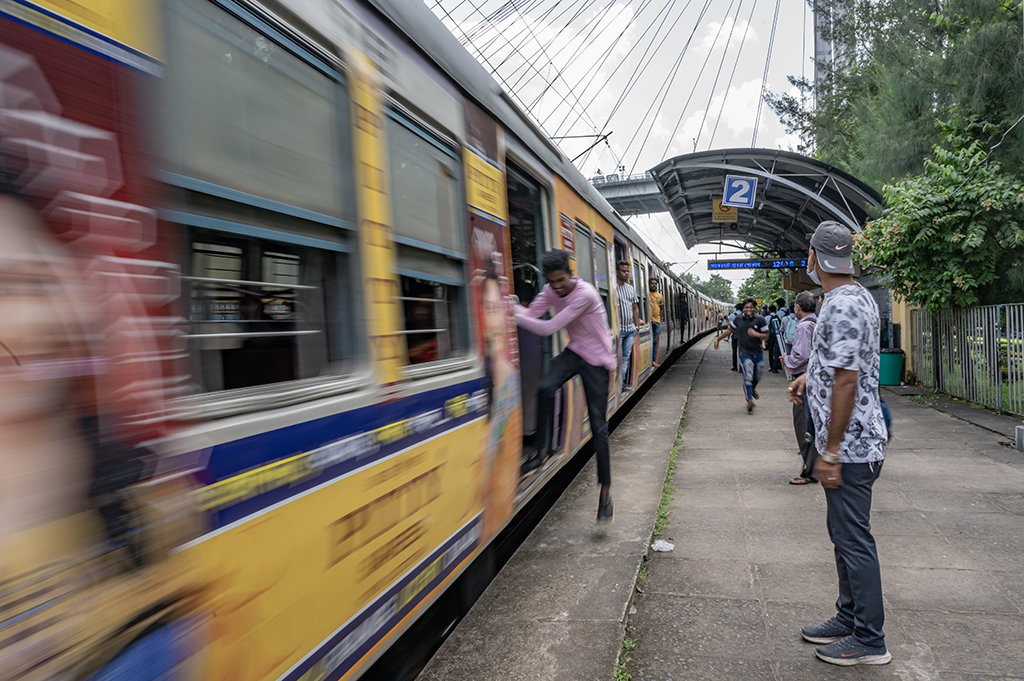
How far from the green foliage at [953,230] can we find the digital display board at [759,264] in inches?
431

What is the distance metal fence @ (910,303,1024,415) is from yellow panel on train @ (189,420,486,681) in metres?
9.28

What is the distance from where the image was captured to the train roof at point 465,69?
281 cm

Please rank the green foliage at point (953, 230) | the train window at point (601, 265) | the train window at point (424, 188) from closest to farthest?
the train window at point (424, 188)
the train window at point (601, 265)
the green foliage at point (953, 230)

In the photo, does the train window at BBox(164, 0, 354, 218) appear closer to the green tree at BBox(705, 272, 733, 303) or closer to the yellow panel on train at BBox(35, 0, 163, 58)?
the yellow panel on train at BBox(35, 0, 163, 58)

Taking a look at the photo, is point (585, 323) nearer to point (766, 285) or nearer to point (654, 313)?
point (654, 313)

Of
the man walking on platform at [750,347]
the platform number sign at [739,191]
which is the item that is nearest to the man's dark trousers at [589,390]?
the man walking on platform at [750,347]

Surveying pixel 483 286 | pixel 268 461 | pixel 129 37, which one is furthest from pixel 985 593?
pixel 129 37

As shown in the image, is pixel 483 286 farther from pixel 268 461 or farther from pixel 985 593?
pixel 985 593

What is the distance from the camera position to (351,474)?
2188 mm

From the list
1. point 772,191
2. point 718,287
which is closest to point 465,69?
point 772,191

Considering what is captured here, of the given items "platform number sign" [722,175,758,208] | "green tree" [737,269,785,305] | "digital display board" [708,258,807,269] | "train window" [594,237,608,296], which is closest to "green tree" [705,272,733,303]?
"green tree" [737,269,785,305]

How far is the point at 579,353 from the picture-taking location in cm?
464

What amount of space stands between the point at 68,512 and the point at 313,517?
0.79 m

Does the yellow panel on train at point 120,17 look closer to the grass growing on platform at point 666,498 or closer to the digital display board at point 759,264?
the grass growing on platform at point 666,498
